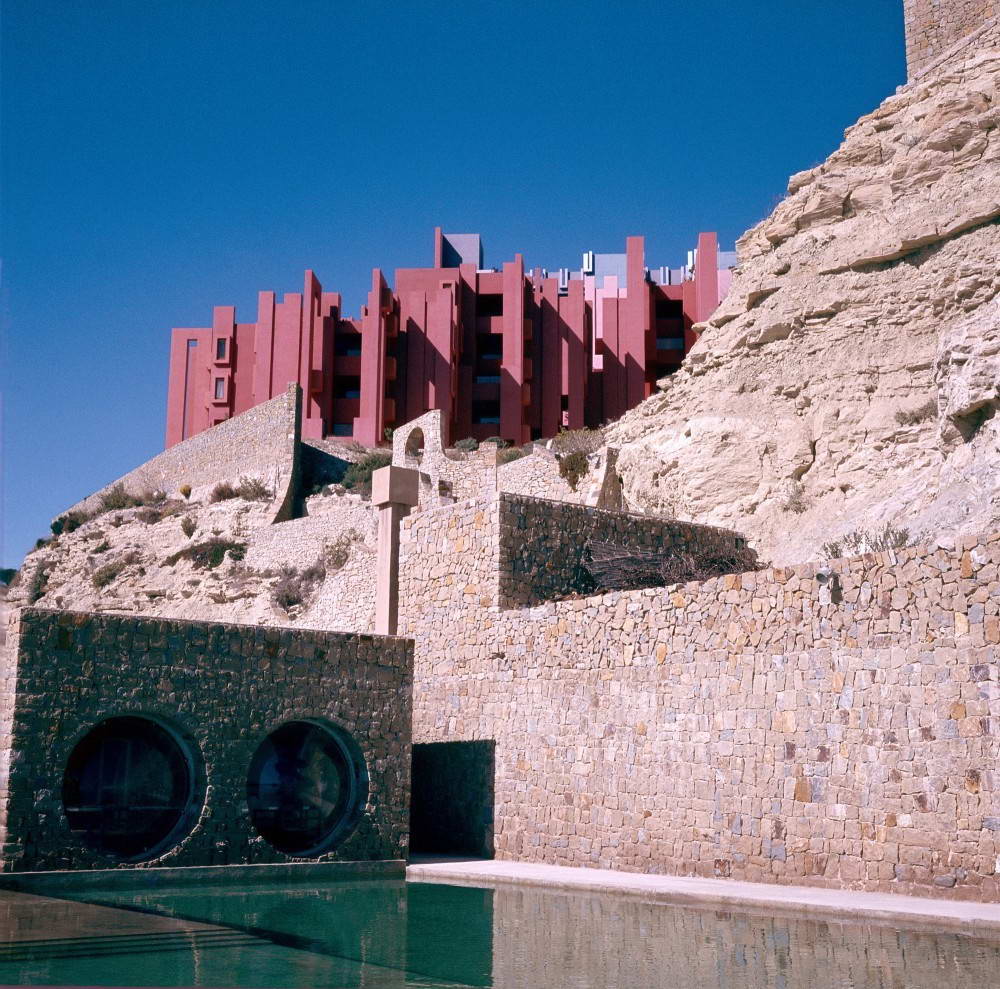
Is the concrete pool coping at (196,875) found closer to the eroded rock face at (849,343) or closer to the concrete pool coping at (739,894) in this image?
the concrete pool coping at (739,894)

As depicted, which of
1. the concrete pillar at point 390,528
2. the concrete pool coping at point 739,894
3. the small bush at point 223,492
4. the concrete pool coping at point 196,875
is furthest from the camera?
the small bush at point 223,492

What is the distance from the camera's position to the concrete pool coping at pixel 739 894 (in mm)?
8695

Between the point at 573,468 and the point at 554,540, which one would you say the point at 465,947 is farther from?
the point at 573,468

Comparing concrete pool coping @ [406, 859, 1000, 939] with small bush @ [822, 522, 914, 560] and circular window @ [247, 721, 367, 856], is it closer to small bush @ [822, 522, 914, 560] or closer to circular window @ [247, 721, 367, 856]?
circular window @ [247, 721, 367, 856]

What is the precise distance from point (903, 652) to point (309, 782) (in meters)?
7.54

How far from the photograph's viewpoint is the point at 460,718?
1595 centimetres

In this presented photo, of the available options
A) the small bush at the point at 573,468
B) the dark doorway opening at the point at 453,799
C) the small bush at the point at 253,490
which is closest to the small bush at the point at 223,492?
the small bush at the point at 253,490

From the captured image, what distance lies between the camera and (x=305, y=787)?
14250 millimetres

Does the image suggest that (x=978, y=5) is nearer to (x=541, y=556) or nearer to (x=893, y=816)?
(x=541, y=556)

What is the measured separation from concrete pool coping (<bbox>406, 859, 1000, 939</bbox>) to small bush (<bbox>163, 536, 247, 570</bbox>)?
21.9 metres

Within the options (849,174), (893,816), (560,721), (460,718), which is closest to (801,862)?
(893,816)

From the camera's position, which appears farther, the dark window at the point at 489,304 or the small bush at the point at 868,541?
the dark window at the point at 489,304

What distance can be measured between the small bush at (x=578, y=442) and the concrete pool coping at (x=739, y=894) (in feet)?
60.8

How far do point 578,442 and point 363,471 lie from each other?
7.75 meters
